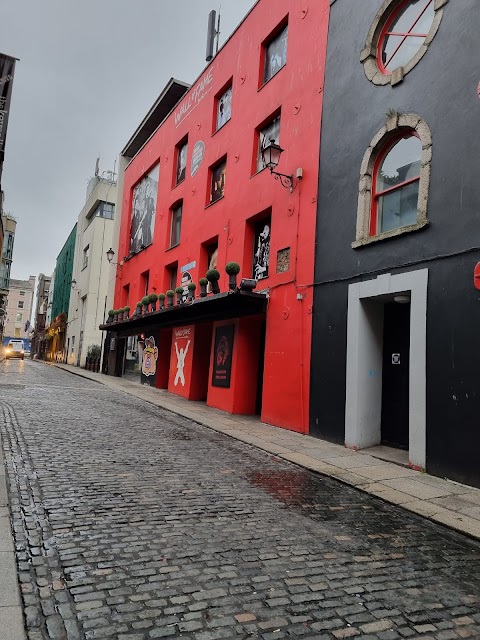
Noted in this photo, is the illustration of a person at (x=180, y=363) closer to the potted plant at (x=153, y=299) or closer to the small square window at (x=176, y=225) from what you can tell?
the potted plant at (x=153, y=299)

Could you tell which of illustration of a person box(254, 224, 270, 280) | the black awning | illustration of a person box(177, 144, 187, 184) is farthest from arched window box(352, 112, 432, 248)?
illustration of a person box(177, 144, 187, 184)

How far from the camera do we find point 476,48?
7.30 m

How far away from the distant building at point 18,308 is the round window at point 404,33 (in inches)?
3856

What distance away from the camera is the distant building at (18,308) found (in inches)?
3743

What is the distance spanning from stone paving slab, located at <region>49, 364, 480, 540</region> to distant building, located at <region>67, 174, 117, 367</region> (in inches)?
985

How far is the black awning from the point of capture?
12.0 m

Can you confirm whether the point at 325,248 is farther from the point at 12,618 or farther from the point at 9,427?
the point at 12,618

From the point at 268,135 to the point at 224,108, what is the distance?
12.7 feet

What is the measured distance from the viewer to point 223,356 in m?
14.1

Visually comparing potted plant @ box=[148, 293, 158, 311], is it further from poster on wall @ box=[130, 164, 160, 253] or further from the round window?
the round window

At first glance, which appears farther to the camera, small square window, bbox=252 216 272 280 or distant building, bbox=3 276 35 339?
distant building, bbox=3 276 35 339

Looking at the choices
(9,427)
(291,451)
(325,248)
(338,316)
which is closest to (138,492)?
(291,451)

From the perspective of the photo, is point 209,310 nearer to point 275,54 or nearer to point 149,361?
point 149,361

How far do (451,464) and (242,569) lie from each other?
4.61 m
